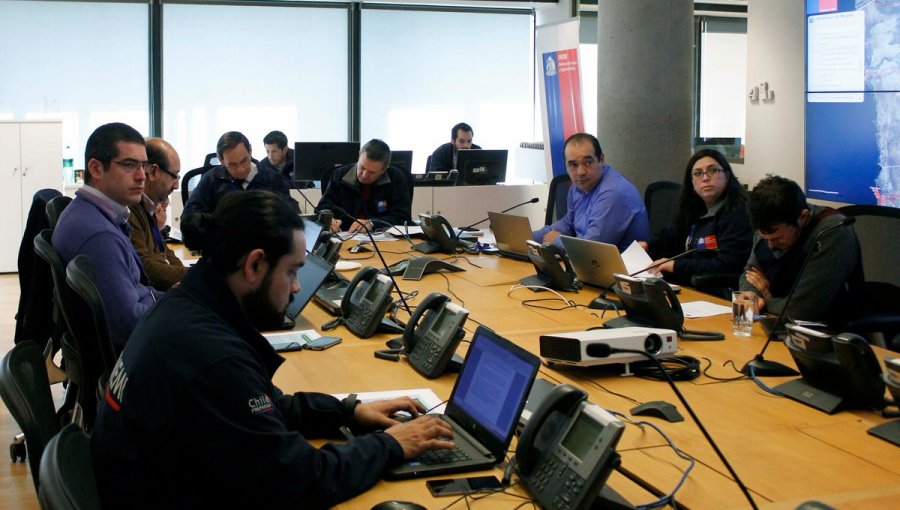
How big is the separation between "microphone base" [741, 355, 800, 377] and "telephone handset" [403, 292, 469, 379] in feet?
2.75

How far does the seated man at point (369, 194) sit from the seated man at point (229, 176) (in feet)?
2.02

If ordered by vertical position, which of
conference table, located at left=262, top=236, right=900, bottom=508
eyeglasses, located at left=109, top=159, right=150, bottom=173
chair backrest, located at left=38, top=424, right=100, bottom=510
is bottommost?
conference table, located at left=262, top=236, right=900, bottom=508

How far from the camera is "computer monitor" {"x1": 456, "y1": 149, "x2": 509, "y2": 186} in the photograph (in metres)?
8.18

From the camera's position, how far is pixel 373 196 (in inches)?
250

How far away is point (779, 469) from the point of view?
204 cm

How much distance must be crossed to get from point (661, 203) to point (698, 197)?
60 cm

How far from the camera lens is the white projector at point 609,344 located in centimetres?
268

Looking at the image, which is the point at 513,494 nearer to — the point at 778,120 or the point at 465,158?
the point at 778,120

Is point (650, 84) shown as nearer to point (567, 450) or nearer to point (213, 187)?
point (213, 187)

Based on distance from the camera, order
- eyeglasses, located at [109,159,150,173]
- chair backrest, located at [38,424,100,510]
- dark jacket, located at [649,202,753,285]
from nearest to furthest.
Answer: chair backrest, located at [38,424,100,510] < eyeglasses, located at [109,159,150,173] < dark jacket, located at [649,202,753,285]

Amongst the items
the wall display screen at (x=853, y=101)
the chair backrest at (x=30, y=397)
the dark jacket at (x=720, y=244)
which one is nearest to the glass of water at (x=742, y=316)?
the dark jacket at (x=720, y=244)

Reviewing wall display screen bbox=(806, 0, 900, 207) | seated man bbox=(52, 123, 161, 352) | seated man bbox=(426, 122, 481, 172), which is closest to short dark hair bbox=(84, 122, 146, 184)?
seated man bbox=(52, 123, 161, 352)

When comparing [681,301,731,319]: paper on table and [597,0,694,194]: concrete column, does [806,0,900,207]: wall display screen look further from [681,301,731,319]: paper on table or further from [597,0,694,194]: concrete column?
[681,301,731,319]: paper on table

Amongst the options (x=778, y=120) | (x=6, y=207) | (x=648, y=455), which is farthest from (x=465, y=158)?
(x=648, y=455)
